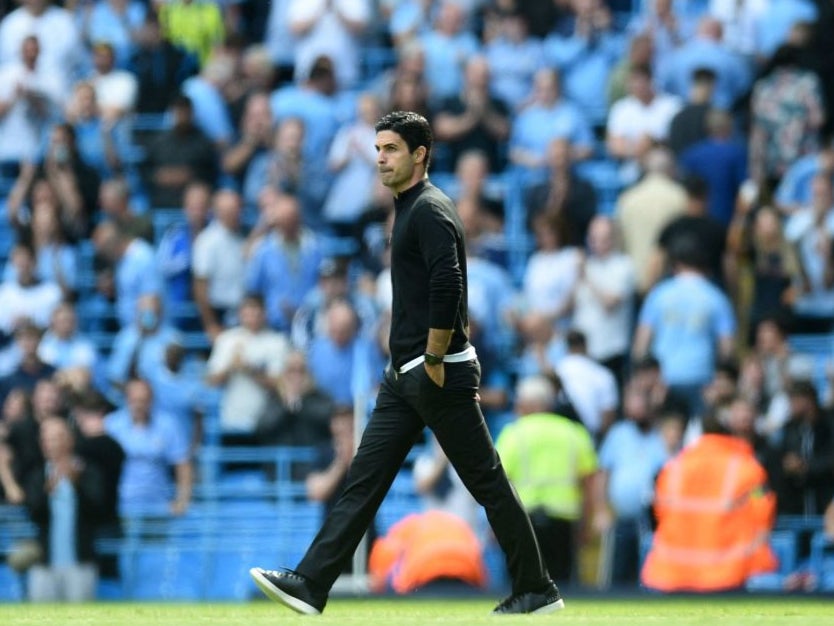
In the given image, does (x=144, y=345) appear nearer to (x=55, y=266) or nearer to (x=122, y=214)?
(x=55, y=266)

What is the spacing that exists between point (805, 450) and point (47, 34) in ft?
Result: 27.5

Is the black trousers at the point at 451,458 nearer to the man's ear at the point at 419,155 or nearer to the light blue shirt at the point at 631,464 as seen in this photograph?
the man's ear at the point at 419,155

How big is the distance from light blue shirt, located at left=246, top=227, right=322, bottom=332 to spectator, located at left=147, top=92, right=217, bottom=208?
4.82 feet

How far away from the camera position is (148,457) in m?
15.7

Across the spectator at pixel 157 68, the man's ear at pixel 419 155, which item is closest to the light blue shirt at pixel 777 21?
the spectator at pixel 157 68

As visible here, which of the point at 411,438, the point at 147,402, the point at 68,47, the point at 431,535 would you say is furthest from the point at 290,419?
the point at 411,438

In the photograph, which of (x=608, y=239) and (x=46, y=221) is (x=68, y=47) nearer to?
(x=46, y=221)

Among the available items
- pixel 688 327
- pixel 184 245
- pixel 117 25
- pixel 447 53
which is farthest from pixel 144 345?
pixel 117 25

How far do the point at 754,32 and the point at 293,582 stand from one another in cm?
1063

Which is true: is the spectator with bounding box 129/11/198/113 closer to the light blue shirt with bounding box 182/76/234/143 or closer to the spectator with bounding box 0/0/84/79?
the spectator with bounding box 0/0/84/79

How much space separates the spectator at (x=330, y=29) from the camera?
1842 cm

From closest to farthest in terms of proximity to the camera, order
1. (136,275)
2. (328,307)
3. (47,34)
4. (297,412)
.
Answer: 1. (297,412)
2. (328,307)
3. (136,275)
4. (47,34)

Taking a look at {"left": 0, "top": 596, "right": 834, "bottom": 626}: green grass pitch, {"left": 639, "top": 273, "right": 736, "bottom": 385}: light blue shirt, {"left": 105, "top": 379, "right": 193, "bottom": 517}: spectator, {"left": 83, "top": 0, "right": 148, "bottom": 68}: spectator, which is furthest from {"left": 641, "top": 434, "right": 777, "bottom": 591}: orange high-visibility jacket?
{"left": 83, "top": 0, "right": 148, "bottom": 68}: spectator

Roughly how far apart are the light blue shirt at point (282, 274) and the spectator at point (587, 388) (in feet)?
7.92
